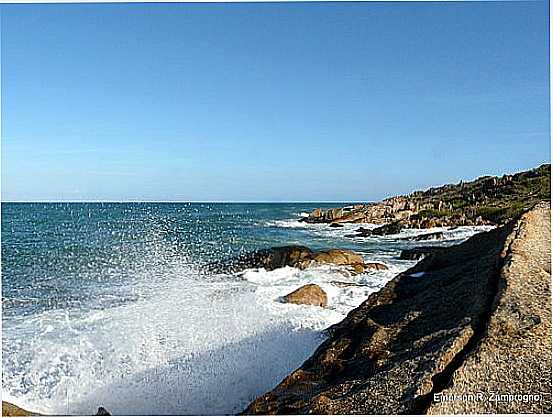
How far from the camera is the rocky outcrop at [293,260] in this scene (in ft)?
41.0

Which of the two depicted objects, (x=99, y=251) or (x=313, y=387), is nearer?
(x=313, y=387)

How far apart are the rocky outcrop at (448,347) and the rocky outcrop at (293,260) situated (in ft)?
25.6

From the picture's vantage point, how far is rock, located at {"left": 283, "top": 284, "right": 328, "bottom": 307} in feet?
25.4

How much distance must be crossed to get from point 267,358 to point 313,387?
1849 mm

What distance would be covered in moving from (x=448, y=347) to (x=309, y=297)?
5.26m

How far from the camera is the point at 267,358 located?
4.75m

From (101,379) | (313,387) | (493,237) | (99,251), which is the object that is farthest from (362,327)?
(99,251)

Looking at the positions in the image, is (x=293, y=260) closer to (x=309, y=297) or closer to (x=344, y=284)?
(x=344, y=284)

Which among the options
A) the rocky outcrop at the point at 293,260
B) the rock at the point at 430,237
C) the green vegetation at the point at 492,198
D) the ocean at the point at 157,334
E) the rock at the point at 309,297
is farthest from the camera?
the green vegetation at the point at 492,198

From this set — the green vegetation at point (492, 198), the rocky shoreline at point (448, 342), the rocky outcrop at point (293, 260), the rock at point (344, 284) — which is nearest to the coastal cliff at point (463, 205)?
the green vegetation at point (492, 198)

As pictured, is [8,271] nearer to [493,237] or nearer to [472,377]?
[493,237]

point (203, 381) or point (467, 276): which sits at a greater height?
point (467, 276)

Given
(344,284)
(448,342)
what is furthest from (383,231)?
(448,342)

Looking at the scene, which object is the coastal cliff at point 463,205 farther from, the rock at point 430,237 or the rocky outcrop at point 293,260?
the rocky outcrop at point 293,260
